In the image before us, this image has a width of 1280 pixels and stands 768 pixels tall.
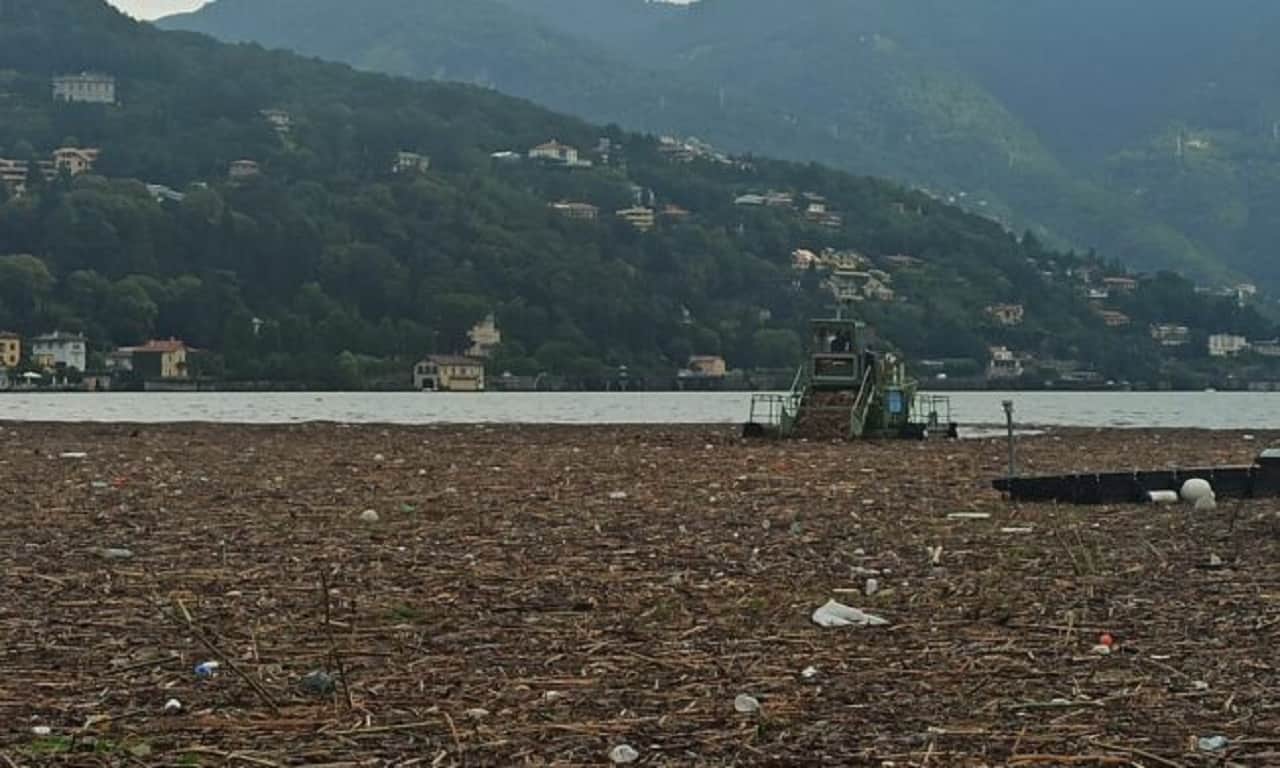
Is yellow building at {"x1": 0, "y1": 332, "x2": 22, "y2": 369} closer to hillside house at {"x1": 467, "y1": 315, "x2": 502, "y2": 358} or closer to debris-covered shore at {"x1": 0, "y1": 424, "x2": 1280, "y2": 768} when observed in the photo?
hillside house at {"x1": 467, "y1": 315, "x2": 502, "y2": 358}

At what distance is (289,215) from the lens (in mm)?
172250

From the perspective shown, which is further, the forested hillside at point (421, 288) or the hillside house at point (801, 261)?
the hillside house at point (801, 261)

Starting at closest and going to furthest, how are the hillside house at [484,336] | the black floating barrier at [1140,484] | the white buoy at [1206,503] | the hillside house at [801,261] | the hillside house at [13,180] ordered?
the white buoy at [1206,503], the black floating barrier at [1140,484], the hillside house at [484,336], the hillside house at [13,180], the hillside house at [801,261]

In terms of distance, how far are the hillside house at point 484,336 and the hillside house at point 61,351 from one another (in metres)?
29.9

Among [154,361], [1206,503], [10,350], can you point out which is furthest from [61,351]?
[1206,503]

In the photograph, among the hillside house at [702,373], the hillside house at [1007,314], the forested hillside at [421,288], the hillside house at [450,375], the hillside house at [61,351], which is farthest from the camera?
the hillside house at [1007,314]

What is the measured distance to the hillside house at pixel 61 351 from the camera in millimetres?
138000

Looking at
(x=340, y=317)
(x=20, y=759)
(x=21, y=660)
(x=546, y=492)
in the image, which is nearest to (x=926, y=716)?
(x=20, y=759)

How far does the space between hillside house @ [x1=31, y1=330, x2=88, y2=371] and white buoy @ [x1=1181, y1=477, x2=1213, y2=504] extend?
12704 cm

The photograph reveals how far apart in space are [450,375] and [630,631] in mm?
134291

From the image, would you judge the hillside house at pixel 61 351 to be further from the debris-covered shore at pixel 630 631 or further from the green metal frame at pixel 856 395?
the debris-covered shore at pixel 630 631

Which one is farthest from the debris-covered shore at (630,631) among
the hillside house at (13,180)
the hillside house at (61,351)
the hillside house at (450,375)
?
the hillside house at (13,180)

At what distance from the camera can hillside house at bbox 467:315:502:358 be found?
500 ft

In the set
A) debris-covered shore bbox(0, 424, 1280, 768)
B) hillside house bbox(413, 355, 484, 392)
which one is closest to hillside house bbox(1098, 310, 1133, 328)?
hillside house bbox(413, 355, 484, 392)
